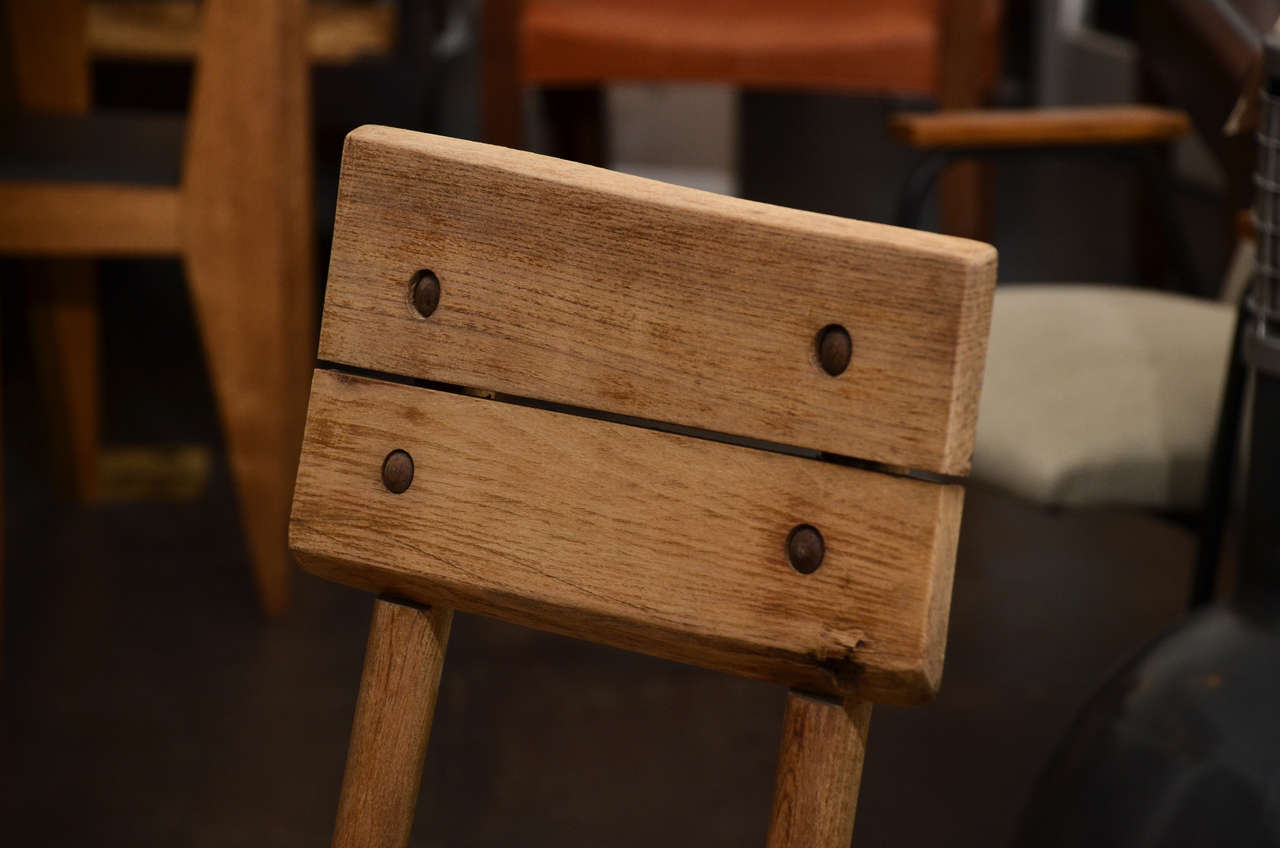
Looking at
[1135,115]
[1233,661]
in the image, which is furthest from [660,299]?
[1135,115]

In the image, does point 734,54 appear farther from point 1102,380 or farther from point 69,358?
point 1102,380

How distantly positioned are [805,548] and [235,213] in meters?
1.35

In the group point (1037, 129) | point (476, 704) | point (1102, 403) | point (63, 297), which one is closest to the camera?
point (1102, 403)

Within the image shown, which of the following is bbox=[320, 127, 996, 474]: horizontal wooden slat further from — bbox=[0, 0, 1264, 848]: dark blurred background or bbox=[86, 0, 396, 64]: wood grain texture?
bbox=[86, 0, 396, 64]: wood grain texture

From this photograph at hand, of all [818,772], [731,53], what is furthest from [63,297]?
[818,772]

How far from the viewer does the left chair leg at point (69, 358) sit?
216 centimetres

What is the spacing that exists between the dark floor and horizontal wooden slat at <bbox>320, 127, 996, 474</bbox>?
3.20 ft

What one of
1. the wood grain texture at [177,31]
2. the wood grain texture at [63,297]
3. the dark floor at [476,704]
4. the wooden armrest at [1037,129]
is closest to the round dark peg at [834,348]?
the dark floor at [476,704]

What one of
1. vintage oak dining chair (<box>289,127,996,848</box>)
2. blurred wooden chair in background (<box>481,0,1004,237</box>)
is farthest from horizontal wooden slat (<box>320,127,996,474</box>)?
blurred wooden chair in background (<box>481,0,1004,237</box>)

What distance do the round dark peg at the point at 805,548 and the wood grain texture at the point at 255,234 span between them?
52.4 inches

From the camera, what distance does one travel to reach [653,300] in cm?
Answer: 50

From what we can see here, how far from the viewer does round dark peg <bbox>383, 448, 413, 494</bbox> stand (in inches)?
21.5

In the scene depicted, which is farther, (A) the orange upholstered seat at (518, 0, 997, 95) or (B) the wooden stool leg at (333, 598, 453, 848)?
(A) the orange upholstered seat at (518, 0, 997, 95)

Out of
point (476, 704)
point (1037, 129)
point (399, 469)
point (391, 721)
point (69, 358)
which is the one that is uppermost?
point (1037, 129)
